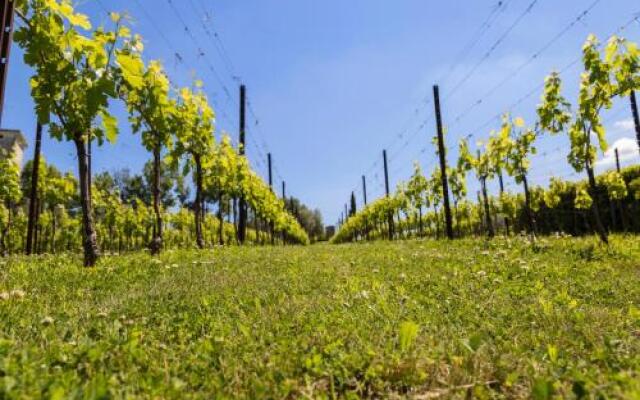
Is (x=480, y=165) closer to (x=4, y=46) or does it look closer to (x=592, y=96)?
(x=592, y=96)

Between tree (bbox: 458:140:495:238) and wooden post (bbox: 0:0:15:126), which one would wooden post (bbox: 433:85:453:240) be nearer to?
tree (bbox: 458:140:495:238)

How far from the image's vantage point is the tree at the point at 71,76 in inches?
199

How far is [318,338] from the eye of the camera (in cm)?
313

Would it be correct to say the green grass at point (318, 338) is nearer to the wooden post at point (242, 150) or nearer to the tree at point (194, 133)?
the tree at point (194, 133)

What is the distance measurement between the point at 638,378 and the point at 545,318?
158 cm

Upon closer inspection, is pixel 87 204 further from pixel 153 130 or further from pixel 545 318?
pixel 545 318

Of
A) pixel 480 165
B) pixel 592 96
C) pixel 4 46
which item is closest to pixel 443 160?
pixel 480 165

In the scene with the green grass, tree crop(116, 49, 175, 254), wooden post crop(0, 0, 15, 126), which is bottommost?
the green grass

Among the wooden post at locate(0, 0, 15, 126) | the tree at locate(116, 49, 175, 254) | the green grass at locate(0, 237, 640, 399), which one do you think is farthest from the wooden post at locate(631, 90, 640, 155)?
the wooden post at locate(0, 0, 15, 126)

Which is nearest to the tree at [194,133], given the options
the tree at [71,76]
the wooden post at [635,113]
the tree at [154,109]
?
the tree at [154,109]

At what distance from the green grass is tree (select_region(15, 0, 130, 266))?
2.35 m

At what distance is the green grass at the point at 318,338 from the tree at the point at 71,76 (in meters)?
2.35

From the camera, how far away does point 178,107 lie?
1401cm

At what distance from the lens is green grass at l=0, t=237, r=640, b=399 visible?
2385 millimetres
